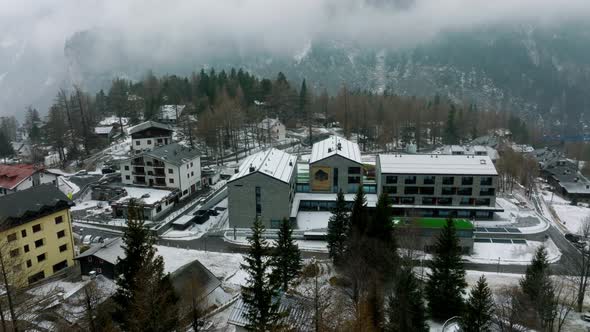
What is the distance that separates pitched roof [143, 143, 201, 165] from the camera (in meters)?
53.7

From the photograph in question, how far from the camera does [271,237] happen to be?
4369 centimetres

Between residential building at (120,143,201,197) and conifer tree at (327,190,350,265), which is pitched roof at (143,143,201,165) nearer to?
residential building at (120,143,201,197)

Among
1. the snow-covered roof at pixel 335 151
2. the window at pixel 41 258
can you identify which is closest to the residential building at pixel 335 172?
the snow-covered roof at pixel 335 151

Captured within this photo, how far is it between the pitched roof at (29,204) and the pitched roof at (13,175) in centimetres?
1659

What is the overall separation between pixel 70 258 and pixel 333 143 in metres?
35.3

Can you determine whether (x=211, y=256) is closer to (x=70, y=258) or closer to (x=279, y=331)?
(x=70, y=258)

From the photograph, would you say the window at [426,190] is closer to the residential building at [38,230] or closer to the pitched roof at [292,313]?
the pitched roof at [292,313]

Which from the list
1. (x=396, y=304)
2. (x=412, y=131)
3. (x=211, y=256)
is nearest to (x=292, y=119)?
(x=412, y=131)

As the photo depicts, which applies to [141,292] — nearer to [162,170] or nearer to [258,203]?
[258,203]

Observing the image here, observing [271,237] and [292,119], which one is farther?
[292,119]

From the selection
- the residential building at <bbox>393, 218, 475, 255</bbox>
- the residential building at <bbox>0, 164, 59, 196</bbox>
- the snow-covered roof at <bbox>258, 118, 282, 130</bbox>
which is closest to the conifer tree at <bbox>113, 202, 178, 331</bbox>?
the residential building at <bbox>393, 218, 475, 255</bbox>

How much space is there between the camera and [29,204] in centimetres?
3253

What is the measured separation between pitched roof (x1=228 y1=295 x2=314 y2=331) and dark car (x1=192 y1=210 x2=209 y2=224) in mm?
24491

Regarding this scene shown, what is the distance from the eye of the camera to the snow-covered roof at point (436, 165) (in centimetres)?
4822
